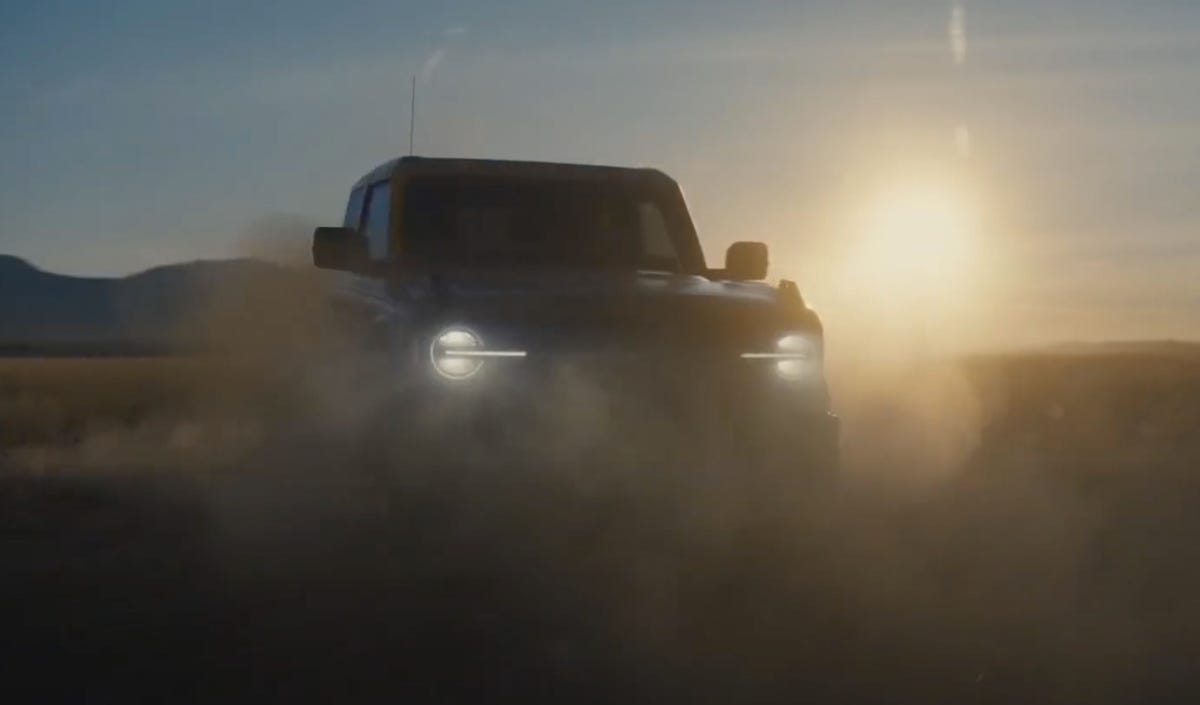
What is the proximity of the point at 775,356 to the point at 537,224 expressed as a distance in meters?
2.24

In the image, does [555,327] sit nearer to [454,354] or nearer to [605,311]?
[605,311]

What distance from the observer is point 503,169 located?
12.0 metres

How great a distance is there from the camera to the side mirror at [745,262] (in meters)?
11.8

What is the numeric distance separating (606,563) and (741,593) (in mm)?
1033

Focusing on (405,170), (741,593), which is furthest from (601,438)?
(405,170)

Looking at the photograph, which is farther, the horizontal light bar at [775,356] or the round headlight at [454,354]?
the horizontal light bar at [775,356]

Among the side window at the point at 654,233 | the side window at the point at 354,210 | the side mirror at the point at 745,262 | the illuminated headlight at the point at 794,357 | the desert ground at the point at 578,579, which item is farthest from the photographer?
the side window at the point at 354,210

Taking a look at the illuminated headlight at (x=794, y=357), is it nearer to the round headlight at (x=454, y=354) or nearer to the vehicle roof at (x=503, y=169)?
the round headlight at (x=454, y=354)

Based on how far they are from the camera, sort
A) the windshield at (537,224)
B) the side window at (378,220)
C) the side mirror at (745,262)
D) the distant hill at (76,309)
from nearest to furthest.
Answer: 1. the windshield at (537,224)
2. the side window at (378,220)
3. the side mirror at (745,262)
4. the distant hill at (76,309)

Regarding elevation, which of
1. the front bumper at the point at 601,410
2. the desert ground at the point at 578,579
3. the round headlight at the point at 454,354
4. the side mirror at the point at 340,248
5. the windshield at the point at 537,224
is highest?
the windshield at the point at 537,224

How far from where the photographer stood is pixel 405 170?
38.5 feet

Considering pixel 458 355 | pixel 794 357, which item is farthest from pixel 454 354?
pixel 794 357

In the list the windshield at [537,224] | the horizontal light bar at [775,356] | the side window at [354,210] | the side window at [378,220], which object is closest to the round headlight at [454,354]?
the horizontal light bar at [775,356]

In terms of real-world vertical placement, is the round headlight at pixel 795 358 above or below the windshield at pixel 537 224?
below
